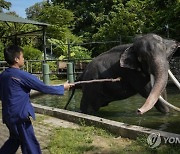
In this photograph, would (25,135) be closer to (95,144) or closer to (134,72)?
(95,144)

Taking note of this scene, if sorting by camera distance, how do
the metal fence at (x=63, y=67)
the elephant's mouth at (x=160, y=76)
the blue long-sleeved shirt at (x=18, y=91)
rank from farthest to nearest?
1. the metal fence at (x=63, y=67)
2. the elephant's mouth at (x=160, y=76)
3. the blue long-sleeved shirt at (x=18, y=91)

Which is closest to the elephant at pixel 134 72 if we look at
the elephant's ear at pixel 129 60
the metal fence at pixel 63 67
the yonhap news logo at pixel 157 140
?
the elephant's ear at pixel 129 60

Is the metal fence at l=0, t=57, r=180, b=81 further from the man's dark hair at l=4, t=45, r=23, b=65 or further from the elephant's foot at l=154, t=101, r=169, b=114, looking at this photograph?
the man's dark hair at l=4, t=45, r=23, b=65

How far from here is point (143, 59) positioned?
7020 mm

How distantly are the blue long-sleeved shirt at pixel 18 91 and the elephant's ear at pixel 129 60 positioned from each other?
3.17 m

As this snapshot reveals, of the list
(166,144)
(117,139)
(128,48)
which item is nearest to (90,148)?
(117,139)

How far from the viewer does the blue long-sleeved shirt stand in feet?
14.3

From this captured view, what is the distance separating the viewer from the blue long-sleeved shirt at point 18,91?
4363mm

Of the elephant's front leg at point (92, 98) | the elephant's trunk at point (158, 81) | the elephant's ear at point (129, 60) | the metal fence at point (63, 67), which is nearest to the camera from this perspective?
the elephant's trunk at point (158, 81)

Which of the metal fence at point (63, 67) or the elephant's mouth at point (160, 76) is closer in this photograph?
the elephant's mouth at point (160, 76)

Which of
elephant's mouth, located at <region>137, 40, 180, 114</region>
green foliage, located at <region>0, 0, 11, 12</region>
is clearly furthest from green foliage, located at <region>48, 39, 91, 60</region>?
elephant's mouth, located at <region>137, 40, 180, 114</region>

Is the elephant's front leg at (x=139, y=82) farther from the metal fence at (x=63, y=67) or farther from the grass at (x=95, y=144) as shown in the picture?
the metal fence at (x=63, y=67)

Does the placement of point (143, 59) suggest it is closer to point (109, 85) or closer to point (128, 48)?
point (128, 48)

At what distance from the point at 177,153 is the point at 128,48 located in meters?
3.10
